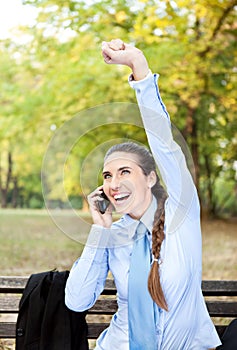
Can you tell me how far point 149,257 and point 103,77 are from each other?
9269 millimetres

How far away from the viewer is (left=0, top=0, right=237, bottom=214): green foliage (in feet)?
28.7

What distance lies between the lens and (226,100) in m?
10.7

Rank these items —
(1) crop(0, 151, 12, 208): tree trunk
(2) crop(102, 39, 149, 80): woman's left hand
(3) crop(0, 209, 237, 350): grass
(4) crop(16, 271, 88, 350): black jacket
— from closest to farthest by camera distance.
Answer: (2) crop(102, 39, 149, 80): woman's left hand → (4) crop(16, 271, 88, 350): black jacket → (3) crop(0, 209, 237, 350): grass → (1) crop(0, 151, 12, 208): tree trunk

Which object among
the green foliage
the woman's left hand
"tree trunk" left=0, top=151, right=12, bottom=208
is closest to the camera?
the woman's left hand

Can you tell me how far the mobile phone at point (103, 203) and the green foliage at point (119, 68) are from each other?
194 inches

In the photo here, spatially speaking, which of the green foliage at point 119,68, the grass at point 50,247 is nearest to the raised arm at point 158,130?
the grass at point 50,247

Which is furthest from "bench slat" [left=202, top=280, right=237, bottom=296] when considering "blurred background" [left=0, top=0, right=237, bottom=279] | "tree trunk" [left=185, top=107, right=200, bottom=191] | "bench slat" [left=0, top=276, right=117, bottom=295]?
"tree trunk" [left=185, top=107, right=200, bottom=191]

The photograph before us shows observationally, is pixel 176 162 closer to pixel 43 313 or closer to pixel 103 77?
pixel 43 313

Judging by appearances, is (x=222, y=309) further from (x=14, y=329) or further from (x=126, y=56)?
(x=126, y=56)

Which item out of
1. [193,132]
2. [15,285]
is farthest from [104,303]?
[193,132]

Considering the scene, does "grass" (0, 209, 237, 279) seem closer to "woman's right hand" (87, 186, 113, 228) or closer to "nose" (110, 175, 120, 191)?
"woman's right hand" (87, 186, 113, 228)

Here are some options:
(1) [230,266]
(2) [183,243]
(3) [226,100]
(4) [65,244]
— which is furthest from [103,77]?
(2) [183,243]

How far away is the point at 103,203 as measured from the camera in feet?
6.90

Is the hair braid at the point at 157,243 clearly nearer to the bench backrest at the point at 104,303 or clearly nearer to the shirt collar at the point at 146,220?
the shirt collar at the point at 146,220
